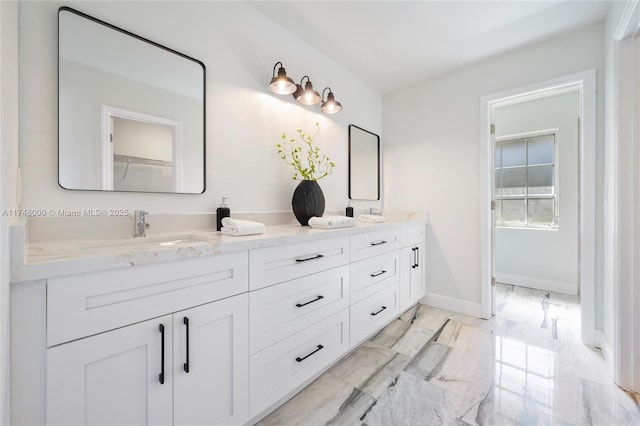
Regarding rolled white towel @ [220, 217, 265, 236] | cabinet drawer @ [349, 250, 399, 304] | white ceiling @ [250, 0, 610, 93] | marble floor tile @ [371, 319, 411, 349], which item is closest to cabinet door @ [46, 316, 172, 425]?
rolled white towel @ [220, 217, 265, 236]

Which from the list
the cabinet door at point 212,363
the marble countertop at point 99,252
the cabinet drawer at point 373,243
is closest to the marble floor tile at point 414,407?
the cabinet door at point 212,363

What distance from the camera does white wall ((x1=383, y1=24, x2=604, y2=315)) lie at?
2.28 meters

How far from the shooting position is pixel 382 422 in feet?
4.13

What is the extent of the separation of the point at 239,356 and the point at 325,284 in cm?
58

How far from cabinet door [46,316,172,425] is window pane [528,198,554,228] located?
4023 mm

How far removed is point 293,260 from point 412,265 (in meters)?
1.53

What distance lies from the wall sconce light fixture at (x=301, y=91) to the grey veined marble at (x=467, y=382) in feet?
6.22

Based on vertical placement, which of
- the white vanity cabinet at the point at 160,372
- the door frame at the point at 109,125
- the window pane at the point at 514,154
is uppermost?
the window pane at the point at 514,154

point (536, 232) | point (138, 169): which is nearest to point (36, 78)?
point (138, 169)

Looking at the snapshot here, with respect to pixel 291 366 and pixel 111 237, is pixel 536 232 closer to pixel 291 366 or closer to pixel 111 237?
pixel 291 366

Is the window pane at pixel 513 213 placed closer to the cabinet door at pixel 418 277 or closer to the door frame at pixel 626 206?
the cabinet door at pixel 418 277

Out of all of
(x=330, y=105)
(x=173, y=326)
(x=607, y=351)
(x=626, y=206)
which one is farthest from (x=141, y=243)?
(x=607, y=351)

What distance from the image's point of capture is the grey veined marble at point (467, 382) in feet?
4.24

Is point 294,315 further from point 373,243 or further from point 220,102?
point 220,102
